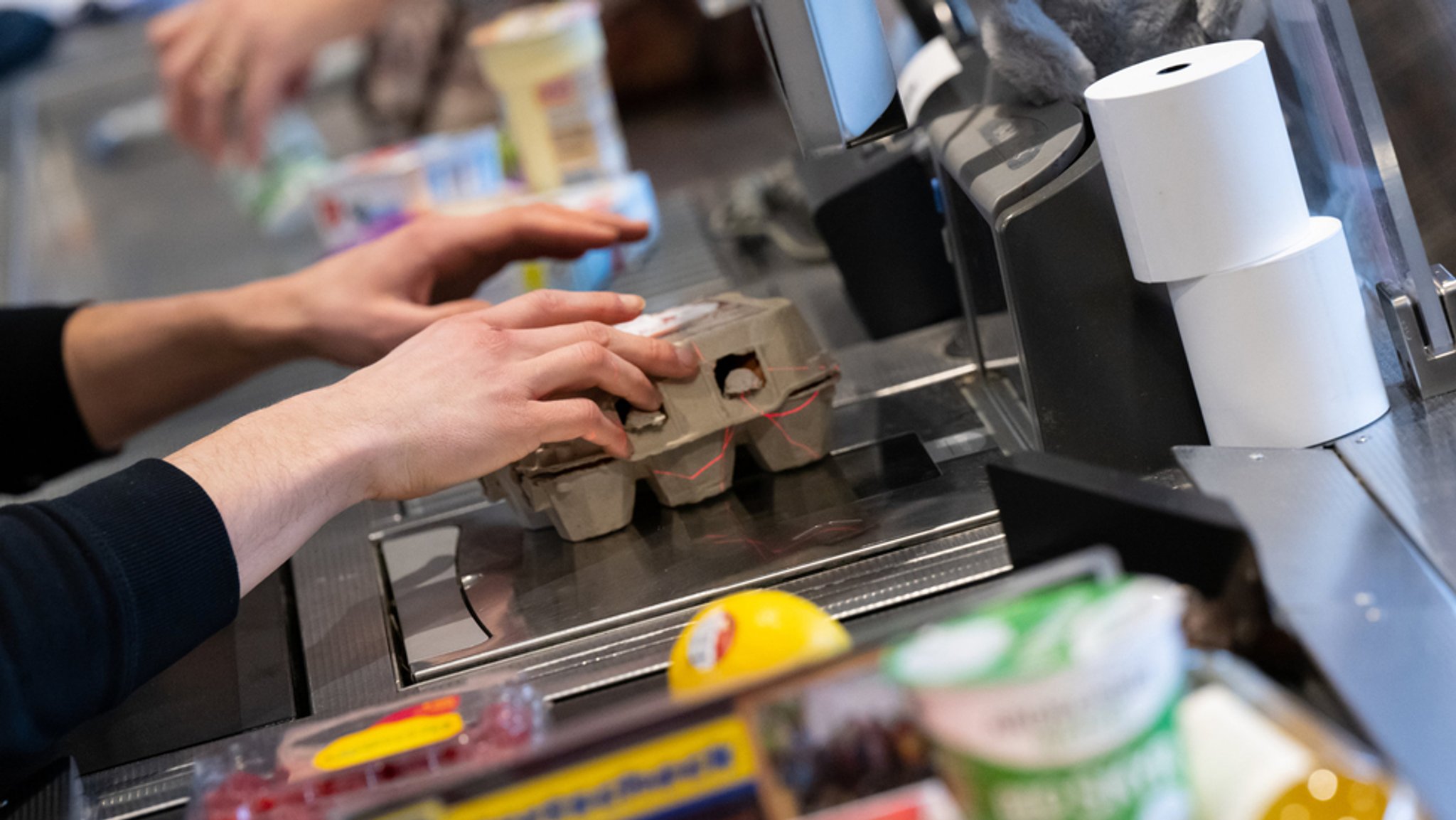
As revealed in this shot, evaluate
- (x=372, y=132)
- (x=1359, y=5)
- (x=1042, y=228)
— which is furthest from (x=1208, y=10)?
(x=372, y=132)

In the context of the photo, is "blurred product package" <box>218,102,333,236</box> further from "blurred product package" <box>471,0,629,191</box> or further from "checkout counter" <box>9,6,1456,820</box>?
"checkout counter" <box>9,6,1456,820</box>

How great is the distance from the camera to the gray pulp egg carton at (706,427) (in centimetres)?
Answer: 107

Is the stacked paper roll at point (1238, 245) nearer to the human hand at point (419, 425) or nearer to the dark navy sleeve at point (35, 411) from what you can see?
the human hand at point (419, 425)

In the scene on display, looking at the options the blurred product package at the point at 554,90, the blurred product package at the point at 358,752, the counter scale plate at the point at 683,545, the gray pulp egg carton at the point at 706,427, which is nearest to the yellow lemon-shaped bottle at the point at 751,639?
the blurred product package at the point at 358,752

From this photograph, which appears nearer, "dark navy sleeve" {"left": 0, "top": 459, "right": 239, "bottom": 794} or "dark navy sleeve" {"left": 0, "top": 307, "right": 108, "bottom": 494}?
"dark navy sleeve" {"left": 0, "top": 459, "right": 239, "bottom": 794}

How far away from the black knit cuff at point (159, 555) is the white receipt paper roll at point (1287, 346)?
2.33 feet

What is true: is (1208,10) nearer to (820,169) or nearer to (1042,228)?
(1042,228)

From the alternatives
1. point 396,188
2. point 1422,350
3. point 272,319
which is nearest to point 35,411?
point 272,319

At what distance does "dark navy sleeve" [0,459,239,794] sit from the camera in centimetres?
83

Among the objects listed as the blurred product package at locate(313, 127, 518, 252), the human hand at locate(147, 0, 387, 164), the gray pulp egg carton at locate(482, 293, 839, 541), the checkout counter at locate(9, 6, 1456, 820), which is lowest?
the checkout counter at locate(9, 6, 1456, 820)

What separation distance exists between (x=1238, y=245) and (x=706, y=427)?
0.43m

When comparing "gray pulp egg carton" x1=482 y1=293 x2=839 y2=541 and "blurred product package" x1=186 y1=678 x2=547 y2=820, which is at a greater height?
"gray pulp egg carton" x1=482 y1=293 x2=839 y2=541

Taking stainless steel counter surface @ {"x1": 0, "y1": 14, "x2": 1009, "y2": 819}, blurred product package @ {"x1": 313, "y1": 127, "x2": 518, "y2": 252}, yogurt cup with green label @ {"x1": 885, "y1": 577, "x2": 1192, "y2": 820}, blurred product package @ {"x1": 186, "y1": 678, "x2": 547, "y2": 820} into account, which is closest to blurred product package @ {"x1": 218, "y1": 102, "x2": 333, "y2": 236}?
stainless steel counter surface @ {"x1": 0, "y1": 14, "x2": 1009, "y2": 819}

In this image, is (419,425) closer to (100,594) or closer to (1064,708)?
(100,594)
